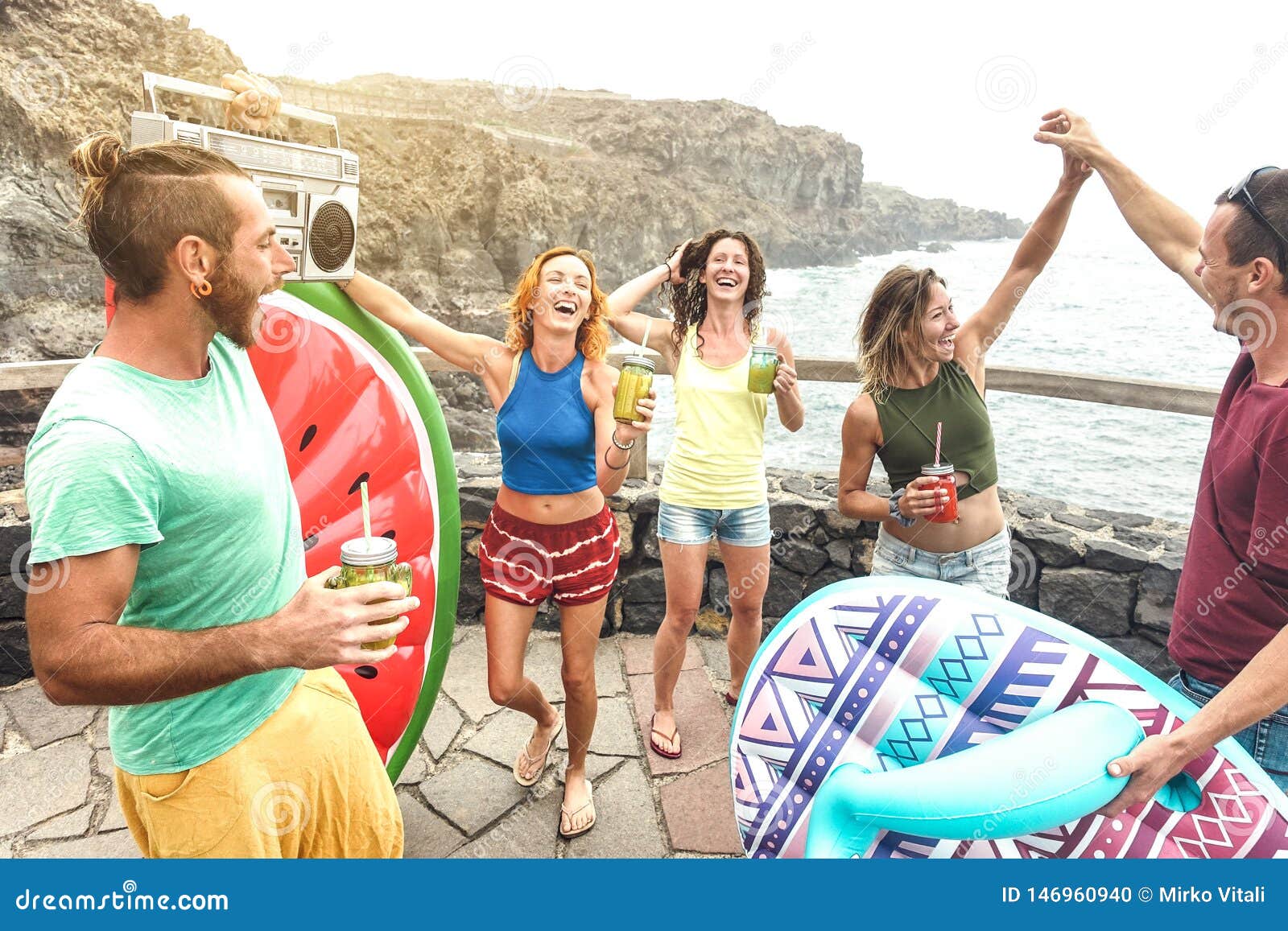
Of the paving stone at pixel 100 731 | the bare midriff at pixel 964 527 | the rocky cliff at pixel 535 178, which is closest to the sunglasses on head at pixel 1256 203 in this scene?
the bare midriff at pixel 964 527

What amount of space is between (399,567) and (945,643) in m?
0.82

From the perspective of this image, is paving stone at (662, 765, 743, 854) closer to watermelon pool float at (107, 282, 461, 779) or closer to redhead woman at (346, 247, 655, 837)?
redhead woman at (346, 247, 655, 837)

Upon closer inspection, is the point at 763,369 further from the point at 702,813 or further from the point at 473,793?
the point at 473,793

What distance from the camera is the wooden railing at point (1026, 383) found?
104 inches

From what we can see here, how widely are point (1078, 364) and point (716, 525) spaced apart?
1677 inches

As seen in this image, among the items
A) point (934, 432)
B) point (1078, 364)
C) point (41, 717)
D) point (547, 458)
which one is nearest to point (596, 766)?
point (547, 458)

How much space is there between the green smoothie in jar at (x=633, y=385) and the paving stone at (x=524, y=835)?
1223mm

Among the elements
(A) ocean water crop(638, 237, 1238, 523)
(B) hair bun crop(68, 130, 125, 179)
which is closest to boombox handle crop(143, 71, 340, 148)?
(B) hair bun crop(68, 130, 125, 179)

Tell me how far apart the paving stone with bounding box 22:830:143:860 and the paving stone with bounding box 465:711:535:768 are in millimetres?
970

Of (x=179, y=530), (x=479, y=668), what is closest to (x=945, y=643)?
(x=179, y=530)

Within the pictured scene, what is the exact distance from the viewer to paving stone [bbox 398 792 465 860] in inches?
83.0

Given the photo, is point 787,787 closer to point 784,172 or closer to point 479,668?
point 479,668

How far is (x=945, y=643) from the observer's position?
110 cm

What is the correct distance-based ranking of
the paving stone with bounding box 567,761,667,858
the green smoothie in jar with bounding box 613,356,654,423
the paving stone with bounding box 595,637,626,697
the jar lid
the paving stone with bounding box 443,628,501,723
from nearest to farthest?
the jar lid
the green smoothie in jar with bounding box 613,356,654,423
the paving stone with bounding box 567,761,667,858
the paving stone with bounding box 443,628,501,723
the paving stone with bounding box 595,637,626,697
